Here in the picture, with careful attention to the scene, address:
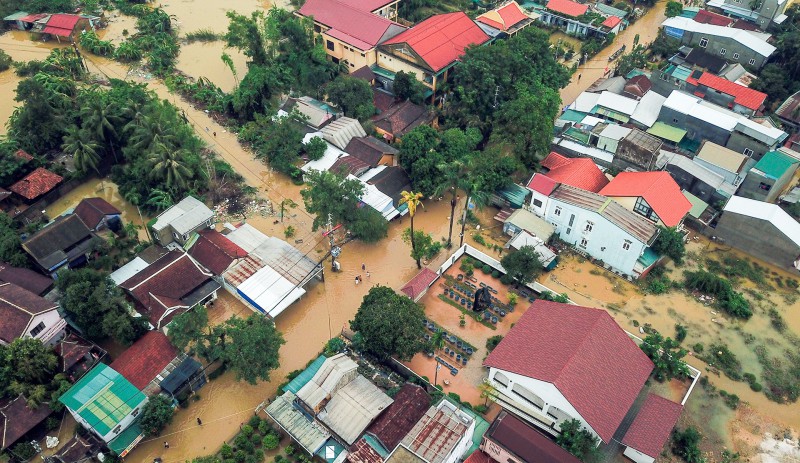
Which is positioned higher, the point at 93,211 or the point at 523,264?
the point at 93,211

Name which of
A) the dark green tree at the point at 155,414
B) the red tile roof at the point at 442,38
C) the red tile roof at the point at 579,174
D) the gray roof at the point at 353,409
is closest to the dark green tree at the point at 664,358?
the red tile roof at the point at 579,174

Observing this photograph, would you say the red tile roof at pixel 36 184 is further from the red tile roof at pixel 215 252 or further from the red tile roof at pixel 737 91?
the red tile roof at pixel 737 91

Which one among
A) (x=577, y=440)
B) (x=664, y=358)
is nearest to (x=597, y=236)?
(x=664, y=358)

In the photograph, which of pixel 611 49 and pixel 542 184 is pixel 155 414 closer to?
pixel 542 184

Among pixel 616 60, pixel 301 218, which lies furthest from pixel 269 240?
pixel 616 60

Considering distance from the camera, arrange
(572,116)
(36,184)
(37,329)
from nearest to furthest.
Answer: (37,329) < (36,184) < (572,116)

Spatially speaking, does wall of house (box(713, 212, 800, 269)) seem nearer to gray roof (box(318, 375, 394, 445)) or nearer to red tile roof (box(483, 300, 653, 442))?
red tile roof (box(483, 300, 653, 442))

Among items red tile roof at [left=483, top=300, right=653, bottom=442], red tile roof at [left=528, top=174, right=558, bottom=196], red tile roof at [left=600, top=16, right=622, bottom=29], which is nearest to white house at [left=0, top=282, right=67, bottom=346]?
red tile roof at [left=483, top=300, right=653, bottom=442]
